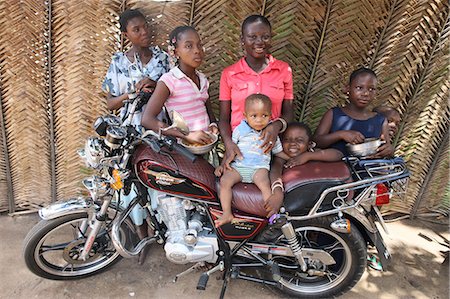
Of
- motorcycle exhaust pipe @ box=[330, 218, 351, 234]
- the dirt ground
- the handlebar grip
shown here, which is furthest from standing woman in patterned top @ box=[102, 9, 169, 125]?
motorcycle exhaust pipe @ box=[330, 218, 351, 234]

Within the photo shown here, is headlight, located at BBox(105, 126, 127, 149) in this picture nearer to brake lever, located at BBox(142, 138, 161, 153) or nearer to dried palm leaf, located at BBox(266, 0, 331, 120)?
brake lever, located at BBox(142, 138, 161, 153)

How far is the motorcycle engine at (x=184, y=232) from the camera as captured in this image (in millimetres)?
2498

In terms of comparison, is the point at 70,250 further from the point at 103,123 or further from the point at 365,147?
the point at 365,147

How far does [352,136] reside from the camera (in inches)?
101

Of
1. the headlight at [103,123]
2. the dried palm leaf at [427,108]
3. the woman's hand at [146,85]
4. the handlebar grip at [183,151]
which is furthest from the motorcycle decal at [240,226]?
the dried palm leaf at [427,108]

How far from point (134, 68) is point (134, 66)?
0.05 ft

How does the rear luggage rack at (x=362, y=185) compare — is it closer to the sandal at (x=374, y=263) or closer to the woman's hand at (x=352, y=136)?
the woman's hand at (x=352, y=136)

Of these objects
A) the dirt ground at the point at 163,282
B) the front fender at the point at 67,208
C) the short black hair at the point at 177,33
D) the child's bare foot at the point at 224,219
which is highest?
the short black hair at the point at 177,33

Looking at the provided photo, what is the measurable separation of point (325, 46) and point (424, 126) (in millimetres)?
1342

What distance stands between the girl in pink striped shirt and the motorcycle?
131 mm

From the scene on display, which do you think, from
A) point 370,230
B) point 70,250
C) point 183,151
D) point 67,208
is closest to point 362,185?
point 370,230

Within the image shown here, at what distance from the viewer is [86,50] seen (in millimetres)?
3123

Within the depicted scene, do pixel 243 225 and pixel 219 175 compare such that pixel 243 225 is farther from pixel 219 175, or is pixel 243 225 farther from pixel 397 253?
pixel 397 253

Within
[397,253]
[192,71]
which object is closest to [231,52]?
[192,71]
